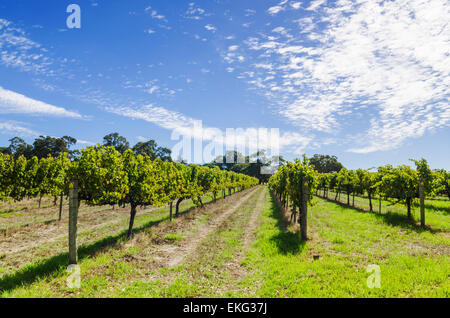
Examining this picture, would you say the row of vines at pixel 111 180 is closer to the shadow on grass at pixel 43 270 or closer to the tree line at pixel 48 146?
the shadow on grass at pixel 43 270

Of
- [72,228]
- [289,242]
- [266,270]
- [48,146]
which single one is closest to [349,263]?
[266,270]

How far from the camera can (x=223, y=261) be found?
8.32 meters

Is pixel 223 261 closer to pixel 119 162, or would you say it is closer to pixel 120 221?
pixel 119 162

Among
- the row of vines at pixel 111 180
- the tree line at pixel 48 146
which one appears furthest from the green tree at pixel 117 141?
the row of vines at pixel 111 180

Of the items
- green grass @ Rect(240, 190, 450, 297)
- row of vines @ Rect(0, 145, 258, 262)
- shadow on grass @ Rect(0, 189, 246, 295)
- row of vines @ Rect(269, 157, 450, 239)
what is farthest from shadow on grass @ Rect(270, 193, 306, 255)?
shadow on grass @ Rect(0, 189, 246, 295)

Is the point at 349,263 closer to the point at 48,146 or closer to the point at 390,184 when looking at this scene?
the point at 390,184

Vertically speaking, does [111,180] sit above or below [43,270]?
above

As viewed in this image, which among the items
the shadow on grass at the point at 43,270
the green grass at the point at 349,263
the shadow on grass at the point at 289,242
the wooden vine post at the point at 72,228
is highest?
the wooden vine post at the point at 72,228

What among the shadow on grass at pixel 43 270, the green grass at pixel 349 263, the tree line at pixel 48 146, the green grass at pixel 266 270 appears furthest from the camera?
the tree line at pixel 48 146

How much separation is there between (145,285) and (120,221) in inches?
467

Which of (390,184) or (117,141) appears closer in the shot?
(390,184)
